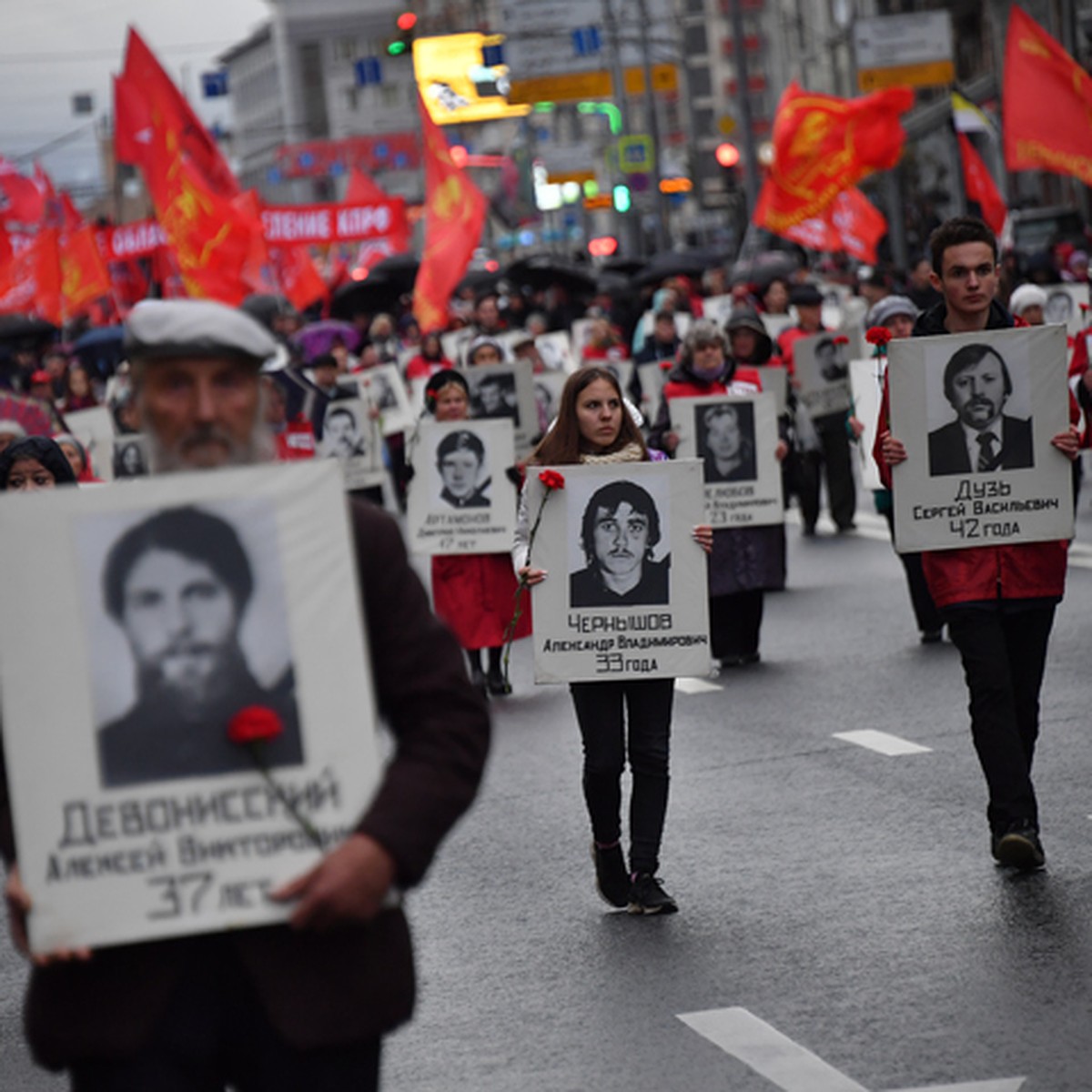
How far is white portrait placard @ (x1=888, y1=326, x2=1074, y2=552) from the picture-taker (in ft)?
26.1

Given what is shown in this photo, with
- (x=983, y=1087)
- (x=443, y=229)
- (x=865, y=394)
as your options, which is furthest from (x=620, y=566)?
(x=443, y=229)

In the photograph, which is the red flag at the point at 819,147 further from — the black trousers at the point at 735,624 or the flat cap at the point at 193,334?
the flat cap at the point at 193,334

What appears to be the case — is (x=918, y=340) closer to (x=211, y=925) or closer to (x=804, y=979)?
(x=804, y=979)

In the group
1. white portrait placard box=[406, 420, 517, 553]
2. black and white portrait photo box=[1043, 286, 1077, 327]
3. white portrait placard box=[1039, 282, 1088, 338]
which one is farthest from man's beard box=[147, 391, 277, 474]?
black and white portrait photo box=[1043, 286, 1077, 327]

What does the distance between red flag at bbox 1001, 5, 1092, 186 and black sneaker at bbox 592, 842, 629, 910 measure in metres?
12.3

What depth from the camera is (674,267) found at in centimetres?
3938

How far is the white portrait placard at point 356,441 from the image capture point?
20.6 meters

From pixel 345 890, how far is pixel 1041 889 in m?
4.43

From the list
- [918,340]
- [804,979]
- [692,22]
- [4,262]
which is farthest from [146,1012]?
[692,22]

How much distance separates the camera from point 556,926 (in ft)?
24.9

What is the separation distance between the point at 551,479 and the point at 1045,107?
12021mm

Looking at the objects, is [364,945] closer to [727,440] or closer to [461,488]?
[461,488]

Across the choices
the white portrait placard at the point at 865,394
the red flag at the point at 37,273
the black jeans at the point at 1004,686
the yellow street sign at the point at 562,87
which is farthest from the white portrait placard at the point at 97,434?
the yellow street sign at the point at 562,87

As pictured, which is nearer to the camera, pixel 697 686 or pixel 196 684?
pixel 196 684
